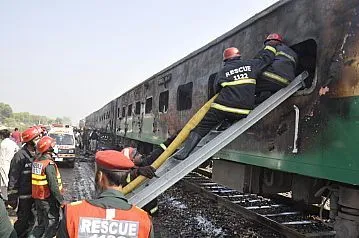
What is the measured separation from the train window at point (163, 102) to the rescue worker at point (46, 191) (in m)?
4.99

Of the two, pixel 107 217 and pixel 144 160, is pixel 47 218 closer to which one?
pixel 144 160

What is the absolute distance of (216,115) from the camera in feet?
13.8

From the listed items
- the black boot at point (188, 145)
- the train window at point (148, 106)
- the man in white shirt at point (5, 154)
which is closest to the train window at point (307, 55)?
the black boot at point (188, 145)

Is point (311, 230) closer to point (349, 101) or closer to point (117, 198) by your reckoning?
point (349, 101)

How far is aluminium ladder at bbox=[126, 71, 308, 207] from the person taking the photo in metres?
3.52

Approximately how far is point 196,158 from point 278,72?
1270mm

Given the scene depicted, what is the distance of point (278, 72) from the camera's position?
13.2 ft

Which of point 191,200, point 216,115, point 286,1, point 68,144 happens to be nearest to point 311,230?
point 216,115

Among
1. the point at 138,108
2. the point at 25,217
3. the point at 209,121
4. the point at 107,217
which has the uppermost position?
the point at 138,108

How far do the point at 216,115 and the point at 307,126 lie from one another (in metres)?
0.95

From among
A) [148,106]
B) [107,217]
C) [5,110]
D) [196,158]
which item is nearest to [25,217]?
[196,158]

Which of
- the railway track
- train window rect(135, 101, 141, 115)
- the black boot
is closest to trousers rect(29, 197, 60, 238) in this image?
the black boot

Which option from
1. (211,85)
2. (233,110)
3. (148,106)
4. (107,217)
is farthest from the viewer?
(148,106)

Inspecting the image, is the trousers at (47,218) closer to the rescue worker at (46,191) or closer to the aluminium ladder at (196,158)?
the rescue worker at (46,191)
